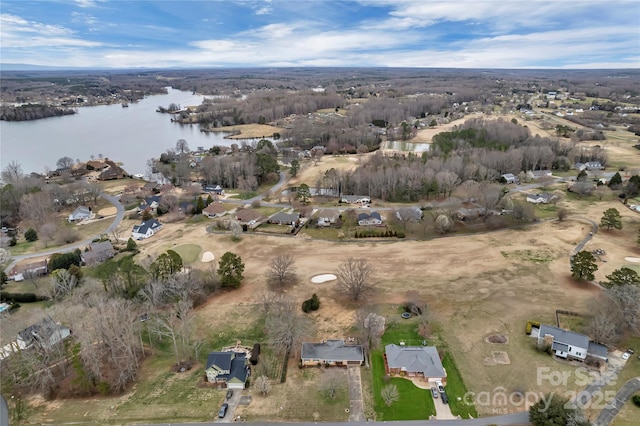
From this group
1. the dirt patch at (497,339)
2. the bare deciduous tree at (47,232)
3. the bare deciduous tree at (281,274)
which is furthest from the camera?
the bare deciduous tree at (47,232)

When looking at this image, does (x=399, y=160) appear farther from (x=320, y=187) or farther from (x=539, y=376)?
(x=539, y=376)

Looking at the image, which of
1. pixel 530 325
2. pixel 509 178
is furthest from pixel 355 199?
pixel 530 325

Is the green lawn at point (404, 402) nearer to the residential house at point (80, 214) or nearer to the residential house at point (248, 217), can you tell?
the residential house at point (248, 217)

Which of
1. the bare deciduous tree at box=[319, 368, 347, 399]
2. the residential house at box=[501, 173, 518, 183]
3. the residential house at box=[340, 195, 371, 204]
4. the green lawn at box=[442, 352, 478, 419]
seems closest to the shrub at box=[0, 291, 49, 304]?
the bare deciduous tree at box=[319, 368, 347, 399]

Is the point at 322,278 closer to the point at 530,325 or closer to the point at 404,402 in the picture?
the point at 404,402

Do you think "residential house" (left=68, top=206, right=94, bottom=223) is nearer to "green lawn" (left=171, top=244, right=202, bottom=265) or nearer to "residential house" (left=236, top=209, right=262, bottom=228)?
"green lawn" (left=171, top=244, right=202, bottom=265)

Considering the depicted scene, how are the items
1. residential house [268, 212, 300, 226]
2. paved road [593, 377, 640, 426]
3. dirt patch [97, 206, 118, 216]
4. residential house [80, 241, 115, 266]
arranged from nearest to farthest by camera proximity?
paved road [593, 377, 640, 426] < residential house [80, 241, 115, 266] < residential house [268, 212, 300, 226] < dirt patch [97, 206, 118, 216]

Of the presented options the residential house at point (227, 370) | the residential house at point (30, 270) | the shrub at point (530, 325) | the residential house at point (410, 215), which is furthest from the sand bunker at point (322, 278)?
the residential house at point (30, 270)

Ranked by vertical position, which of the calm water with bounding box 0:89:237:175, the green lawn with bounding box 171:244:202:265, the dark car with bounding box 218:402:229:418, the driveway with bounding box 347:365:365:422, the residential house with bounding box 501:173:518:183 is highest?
the calm water with bounding box 0:89:237:175
